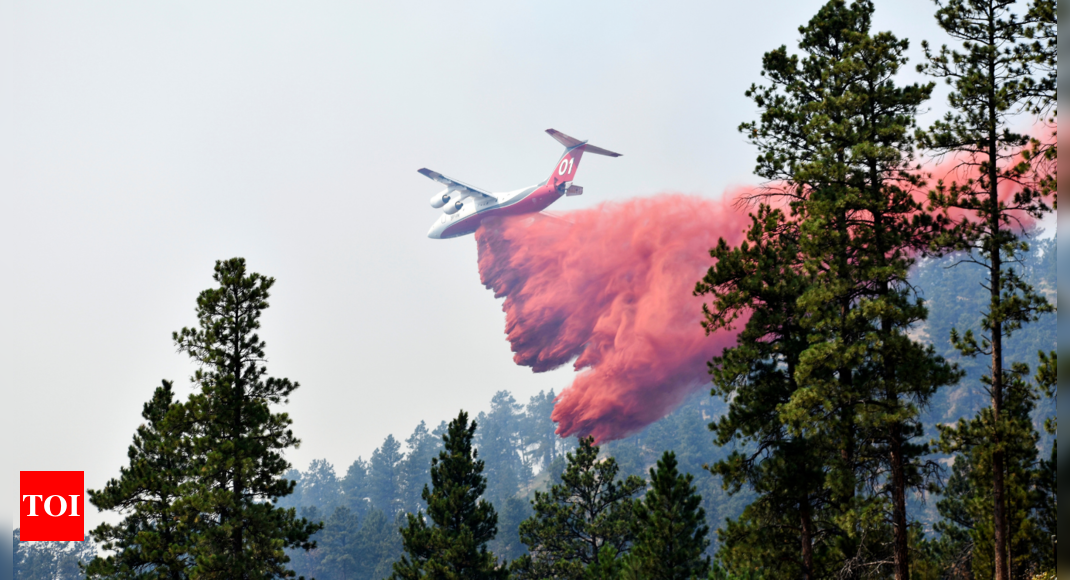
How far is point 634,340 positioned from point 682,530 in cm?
2018

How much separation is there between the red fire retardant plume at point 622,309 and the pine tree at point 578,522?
29.0 feet

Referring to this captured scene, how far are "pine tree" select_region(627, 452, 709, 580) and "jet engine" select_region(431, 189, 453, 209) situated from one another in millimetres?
42160

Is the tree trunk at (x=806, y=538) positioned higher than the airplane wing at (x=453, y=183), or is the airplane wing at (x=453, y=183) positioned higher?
the airplane wing at (x=453, y=183)

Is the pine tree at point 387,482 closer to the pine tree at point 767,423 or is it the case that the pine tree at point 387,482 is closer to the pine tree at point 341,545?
the pine tree at point 341,545

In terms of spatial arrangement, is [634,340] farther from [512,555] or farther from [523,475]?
[523,475]

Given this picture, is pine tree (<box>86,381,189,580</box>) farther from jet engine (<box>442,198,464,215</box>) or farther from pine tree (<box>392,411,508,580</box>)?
jet engine (<box>442,198,464,215</box>)

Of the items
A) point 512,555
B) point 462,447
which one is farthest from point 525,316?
point 512,555

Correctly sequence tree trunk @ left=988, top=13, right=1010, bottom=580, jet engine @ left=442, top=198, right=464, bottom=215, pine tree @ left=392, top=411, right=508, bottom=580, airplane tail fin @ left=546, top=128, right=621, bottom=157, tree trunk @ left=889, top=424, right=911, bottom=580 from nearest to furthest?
1. tree trunk @ left=988, top=13, right=1010, bottom=580
2. tree trunk @ left=889, top=424, right=911, bottom=580
3. pine tree @ left=392, top=411, right=508, bottom=580
4. airplane tail fin @ left=546, top=128, right=621, bottom=157
5. jet engine @ left=442, top=198, right=464, bottom=215

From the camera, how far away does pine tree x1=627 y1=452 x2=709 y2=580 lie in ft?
86.9

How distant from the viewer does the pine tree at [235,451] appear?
20.6 meters

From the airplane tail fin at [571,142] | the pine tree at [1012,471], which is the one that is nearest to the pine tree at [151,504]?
the pine tree at [1012,471]

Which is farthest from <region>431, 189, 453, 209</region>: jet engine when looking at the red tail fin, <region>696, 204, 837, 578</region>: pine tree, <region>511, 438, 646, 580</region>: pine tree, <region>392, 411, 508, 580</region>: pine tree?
<region>696, 204, 837, 578</region>: pine tree

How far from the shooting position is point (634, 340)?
153 ft

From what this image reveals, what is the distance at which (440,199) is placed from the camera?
67.1 m
